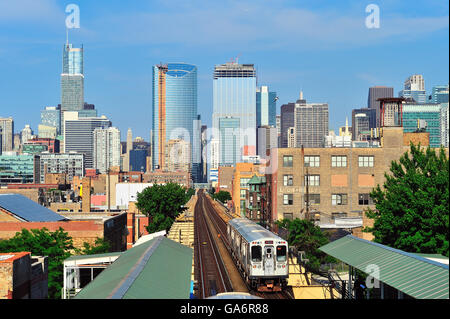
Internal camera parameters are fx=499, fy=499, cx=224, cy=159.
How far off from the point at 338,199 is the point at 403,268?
182ft

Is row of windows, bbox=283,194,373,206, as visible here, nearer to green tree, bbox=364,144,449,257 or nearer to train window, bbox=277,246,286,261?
train window, bbox=277,246,286,261

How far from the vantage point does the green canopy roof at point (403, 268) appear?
40.4ft

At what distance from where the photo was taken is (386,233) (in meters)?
26.0

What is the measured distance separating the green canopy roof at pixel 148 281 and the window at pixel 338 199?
48.7 meters

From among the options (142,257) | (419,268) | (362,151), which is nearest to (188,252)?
(142,257)

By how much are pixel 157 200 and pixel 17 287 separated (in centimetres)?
6227

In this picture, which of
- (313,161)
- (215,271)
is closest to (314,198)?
(313,161)

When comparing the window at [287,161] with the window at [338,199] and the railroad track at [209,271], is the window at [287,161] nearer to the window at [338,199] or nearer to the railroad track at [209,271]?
the window at [338,199]

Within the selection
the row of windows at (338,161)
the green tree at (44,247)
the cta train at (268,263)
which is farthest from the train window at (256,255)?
the row of windows at (338,161)

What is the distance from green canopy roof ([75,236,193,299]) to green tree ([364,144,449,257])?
930 cm

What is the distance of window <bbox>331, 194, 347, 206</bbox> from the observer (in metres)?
69.4

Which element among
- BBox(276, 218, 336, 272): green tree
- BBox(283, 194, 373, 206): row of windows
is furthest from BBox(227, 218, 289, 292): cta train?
BBox(283, 194, 373, 206): row of windows

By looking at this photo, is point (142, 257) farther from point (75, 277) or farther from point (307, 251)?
point (307, 251)

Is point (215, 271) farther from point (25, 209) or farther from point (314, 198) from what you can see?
point (314, 198)
